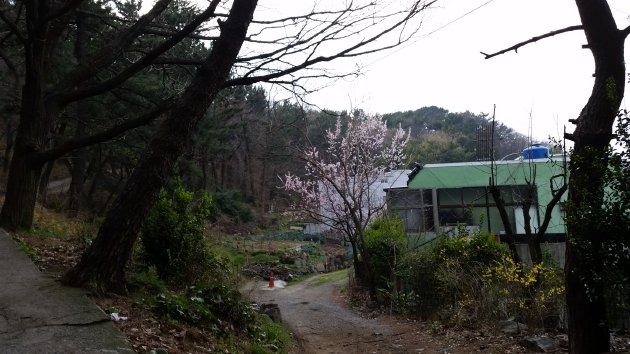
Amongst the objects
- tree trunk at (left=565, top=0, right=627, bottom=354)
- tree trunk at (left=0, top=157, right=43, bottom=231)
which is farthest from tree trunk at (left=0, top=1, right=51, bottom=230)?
tree trunk at (left=565, top=0, right=627, bottom=354)

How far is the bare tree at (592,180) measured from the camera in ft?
14.2

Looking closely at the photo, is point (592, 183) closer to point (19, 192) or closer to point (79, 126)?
point (19, 192)

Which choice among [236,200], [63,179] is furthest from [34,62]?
[236,200]

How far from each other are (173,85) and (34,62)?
254 centimetres

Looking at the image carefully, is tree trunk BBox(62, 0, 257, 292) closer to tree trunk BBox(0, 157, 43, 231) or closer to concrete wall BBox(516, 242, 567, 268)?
tree trunk BBox(0, 157, 43, 231)

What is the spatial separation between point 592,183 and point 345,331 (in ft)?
24.8

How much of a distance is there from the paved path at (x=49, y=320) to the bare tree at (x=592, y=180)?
3758 millimetres

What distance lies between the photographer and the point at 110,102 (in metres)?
15.2

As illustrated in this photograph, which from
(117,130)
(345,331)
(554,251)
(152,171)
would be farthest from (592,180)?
(345,331)

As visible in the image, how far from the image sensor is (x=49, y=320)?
14.5ft

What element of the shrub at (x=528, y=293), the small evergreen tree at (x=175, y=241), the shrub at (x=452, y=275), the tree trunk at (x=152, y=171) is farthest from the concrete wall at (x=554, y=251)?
A: the tree trunk at (x=152, y=171)

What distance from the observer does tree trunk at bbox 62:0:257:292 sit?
17.4ft

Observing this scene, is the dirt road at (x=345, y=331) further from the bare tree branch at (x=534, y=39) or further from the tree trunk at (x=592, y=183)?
the bare tree branch at (x=534, y=39)

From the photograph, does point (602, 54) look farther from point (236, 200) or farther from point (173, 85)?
point (236, 200)
